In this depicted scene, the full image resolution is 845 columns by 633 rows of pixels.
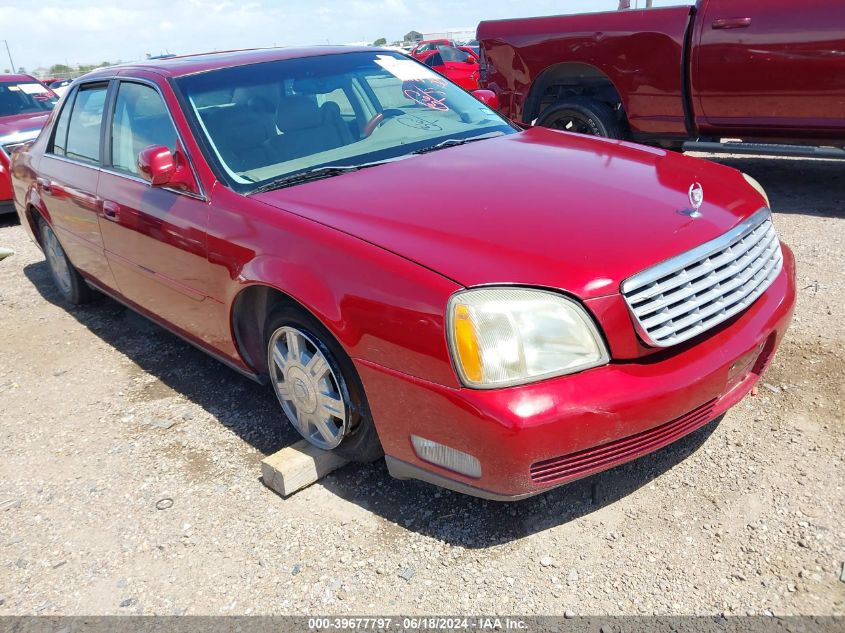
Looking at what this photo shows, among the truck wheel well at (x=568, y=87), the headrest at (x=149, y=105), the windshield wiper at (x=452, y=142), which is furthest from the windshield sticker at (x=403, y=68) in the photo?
the truck wheel well at (x=568, y=87)

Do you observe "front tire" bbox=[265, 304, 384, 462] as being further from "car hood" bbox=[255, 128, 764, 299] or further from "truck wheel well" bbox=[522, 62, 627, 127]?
"truck wheel well" bbox=[522, 62, 627, 127]

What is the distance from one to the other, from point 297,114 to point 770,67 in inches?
171

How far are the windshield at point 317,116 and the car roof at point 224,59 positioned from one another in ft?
0.20

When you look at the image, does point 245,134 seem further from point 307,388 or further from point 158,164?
point 307,388

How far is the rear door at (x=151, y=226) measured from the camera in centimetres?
→ 326

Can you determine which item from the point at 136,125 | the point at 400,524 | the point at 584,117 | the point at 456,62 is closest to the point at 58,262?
the point at 136,125

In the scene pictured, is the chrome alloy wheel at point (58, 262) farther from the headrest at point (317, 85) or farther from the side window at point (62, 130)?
the headrest at point (317, 85)

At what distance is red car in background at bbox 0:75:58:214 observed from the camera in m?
8.01

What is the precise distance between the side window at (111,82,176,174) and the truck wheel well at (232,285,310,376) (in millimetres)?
840

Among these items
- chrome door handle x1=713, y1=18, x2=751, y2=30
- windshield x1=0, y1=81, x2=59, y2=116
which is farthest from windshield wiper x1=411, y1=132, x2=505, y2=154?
windshield x1=0, y1=81, x2=59, y2=116

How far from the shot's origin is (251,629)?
89.3 inches

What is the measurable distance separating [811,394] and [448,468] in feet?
6.15

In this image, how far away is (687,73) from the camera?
20.7 ft

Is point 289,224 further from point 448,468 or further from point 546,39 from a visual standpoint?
point 546,39
